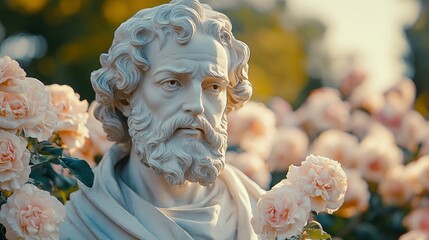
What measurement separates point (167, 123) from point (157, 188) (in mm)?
334

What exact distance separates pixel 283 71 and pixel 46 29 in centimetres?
1170

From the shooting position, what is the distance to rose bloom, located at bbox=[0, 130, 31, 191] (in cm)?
590

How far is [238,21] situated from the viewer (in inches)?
1431

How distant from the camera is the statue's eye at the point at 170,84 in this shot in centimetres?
602

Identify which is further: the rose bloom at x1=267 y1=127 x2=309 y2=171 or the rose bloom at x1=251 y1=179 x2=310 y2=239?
the rose bloom at x1=267 y1=127 x2=309 y2=171

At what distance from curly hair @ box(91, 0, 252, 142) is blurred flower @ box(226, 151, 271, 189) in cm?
290

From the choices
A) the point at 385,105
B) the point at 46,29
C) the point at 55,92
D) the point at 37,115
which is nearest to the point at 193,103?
the point at 37,115

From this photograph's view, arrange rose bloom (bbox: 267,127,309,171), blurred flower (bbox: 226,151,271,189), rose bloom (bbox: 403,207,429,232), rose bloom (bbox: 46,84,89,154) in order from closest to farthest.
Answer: rose bloom (bbox: 46,84,89,154), blurred flower (bbox: 226,151,271,189), rose bloom (bbox: 403,207,429,232), rose bloom (bbox: 267,127,309,171)

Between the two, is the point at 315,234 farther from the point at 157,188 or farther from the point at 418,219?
the point at 418,219

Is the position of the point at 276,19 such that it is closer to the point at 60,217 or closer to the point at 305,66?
the point at 305,66

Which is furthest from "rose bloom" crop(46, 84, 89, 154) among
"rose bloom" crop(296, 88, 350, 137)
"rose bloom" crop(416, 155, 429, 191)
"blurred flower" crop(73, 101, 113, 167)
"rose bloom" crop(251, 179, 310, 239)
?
"rose bloom" crop(296, 88, 350, 137)

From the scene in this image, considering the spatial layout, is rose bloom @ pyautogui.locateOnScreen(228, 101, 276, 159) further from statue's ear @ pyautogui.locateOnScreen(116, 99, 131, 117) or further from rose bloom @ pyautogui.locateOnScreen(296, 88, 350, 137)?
statue's ear @ pyautogui.locateOnScreen(116, 99, 131, 117)

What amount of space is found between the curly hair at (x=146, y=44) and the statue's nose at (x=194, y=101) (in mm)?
192

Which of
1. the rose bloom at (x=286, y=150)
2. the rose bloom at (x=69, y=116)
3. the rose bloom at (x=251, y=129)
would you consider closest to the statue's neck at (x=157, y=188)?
the rose bloom at (x=69, y=116)
